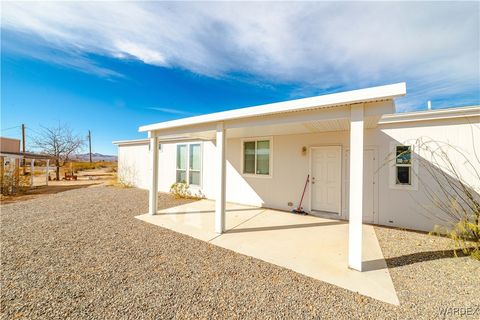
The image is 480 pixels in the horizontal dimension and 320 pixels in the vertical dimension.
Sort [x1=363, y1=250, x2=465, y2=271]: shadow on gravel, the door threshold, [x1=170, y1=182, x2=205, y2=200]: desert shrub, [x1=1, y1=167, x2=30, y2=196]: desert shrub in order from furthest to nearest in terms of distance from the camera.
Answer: [x1=1, y1=167, x2=30, y2=196]: desert shrub < [x1=170, y1=182, x2=205, y2=200]: desert shrub < the door threshold < [x1=363, y1=250, x2=465, y2=271]: shadow on gravel

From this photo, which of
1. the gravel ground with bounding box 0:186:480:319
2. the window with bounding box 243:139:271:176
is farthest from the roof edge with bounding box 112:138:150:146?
the gravel ground with bounding box 0:186:480:319

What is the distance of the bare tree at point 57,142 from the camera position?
18203 mm

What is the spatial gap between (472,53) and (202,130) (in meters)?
7.87

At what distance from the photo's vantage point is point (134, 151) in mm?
12156

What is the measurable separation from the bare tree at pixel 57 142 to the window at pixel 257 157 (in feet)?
66.7

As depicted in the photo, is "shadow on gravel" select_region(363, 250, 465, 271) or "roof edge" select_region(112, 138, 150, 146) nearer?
"shadow on gravel" select_region(363, 250, 465, 271)

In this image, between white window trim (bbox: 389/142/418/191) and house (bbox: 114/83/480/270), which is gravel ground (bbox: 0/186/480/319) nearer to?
house (bbox: 114/83/480/270)

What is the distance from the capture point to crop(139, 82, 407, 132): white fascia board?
2592mm

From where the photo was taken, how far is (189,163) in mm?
9391

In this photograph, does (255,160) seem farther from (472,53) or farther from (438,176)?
(472,53)

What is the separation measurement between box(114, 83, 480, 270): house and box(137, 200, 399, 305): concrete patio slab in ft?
1.15

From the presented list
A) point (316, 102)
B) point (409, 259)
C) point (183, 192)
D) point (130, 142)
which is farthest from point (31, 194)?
point (409, 259)

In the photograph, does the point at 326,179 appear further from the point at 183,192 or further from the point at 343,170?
the point at 183,192

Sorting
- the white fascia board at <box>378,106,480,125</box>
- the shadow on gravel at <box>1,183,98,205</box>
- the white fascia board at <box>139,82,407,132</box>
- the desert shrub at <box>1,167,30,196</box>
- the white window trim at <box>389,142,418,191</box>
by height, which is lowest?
the shadow on gravel at <box>1,183,98,205</box>
